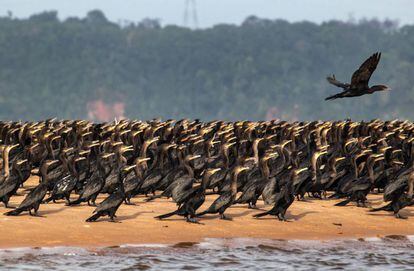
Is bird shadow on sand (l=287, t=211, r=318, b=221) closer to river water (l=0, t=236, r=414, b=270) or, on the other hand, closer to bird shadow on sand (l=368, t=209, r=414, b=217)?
bird shadow on sand (l=368, t=209, r=414, b=217)

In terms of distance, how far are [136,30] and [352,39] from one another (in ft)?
117

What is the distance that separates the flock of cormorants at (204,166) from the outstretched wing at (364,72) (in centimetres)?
221

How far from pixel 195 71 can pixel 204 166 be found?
460 feet

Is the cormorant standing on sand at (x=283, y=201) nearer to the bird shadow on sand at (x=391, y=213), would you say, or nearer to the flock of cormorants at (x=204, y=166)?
the flock of cormorants at (x=204, y=166)

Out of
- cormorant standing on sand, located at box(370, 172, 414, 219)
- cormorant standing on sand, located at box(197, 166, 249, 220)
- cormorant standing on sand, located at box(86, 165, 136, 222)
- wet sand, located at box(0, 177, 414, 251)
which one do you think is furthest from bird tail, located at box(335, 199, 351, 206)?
cormorant standing on sand, located at box(86, 165, 136, 222)

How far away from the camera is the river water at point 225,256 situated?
18.2m

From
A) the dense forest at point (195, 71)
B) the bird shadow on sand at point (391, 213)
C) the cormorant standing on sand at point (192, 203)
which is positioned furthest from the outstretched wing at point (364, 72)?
the dense forest at point (195, 71)

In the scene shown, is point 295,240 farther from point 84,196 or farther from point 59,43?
point 59,43

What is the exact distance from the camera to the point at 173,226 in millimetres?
22016

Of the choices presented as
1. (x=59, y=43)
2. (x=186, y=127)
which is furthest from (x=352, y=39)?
(x=186, y=127)

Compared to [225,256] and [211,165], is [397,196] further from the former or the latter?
[225,256]

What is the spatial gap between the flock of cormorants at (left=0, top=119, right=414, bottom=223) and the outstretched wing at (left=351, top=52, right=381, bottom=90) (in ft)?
7.25

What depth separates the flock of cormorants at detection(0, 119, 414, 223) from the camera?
75.7 feet

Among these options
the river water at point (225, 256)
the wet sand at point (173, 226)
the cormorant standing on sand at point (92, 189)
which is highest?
the cormorant standing on sand at point (92, 189)
